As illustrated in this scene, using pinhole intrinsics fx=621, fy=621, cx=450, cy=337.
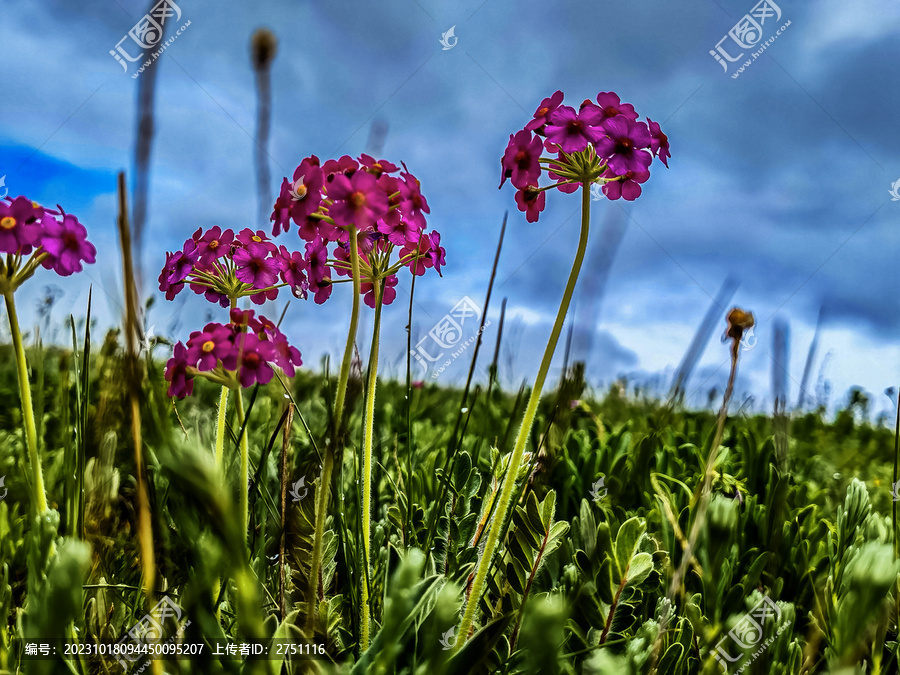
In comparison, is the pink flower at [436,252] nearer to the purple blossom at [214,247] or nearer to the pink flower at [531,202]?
the pink flower at [531,202]

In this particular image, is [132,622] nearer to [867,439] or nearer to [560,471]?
[560,471]

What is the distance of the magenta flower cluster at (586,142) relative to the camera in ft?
4.70

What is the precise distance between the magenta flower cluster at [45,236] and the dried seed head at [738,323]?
160 centimetres

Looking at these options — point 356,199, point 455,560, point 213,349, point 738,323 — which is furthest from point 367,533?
point 738,323

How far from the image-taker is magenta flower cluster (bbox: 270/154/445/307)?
4.50 feet

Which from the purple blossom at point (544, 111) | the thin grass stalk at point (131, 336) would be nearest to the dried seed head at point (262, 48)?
the thin grass stalk at point (131, 336)

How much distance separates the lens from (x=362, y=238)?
167 centimetres

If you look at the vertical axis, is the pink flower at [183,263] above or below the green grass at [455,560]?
above

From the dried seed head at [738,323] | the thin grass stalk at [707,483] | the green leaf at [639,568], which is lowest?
the green leaf at [639,568]

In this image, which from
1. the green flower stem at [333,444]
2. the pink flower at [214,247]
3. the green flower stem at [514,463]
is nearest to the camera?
the green flower stem at [333,444]

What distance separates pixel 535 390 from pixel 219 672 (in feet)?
2.49

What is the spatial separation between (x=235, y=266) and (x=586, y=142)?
1140 millimetres

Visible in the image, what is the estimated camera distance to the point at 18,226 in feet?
4.77

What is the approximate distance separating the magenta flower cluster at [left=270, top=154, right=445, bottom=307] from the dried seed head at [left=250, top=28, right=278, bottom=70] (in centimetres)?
37
